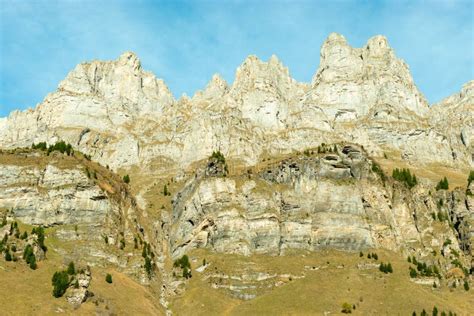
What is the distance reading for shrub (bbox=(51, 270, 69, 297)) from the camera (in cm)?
12362

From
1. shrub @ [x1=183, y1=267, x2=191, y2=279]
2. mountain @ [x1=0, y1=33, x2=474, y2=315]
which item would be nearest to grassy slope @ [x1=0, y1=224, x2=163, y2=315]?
mountain @ [x1=0, y1=33, x2=474, y2=315]

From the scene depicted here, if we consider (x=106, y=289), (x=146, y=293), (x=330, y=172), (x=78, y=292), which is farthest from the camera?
(x=330, y=172)

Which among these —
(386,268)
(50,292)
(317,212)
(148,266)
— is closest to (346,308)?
(386,268)

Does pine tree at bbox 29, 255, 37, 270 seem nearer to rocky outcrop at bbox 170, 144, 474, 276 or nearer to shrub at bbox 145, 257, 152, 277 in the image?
shrub at bbox 145, 257, 152, 277

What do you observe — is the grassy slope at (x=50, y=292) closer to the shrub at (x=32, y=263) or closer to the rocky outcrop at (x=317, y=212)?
the shrub at (x=32, y=263)

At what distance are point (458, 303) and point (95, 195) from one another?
100506 mm

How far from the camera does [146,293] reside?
472 ft

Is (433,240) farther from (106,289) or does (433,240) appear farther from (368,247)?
(106,289)

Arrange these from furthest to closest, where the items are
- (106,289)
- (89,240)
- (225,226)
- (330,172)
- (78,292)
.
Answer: (330,172), (225,226), (89,240), (106,289), (78,292)

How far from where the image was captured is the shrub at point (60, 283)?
123625mm

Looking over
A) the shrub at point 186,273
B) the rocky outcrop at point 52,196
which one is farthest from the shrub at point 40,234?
the shrub at point 186,273

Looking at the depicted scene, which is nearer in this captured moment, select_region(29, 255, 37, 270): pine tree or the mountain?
select_region(29, 255, 37, 270): pine tree

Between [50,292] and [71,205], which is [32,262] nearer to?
[50,292]

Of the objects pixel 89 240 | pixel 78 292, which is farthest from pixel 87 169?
pixel 78 292
